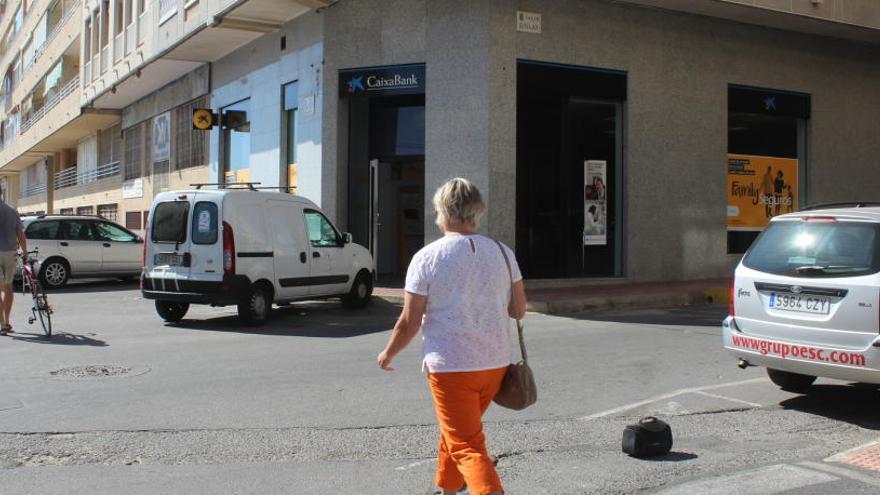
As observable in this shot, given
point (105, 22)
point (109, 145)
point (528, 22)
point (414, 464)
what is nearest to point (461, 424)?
point (414, 464)

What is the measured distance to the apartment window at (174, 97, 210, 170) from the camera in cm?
2282

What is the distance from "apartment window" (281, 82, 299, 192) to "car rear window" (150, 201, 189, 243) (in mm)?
6825

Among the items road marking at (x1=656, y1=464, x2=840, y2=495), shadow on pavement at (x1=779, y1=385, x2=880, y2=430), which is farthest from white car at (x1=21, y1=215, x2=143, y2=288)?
road marking at (x1=656, y1=464, x2=840, y2=495)

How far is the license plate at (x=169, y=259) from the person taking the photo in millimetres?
10789

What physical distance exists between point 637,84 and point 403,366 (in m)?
10.2

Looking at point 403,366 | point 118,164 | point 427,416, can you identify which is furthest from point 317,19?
point 118,164

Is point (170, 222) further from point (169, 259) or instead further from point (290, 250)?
point (290, 250)

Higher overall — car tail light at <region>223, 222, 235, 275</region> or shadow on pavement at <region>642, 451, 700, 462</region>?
car tail light at <region>223, 222, 235, 275</region>

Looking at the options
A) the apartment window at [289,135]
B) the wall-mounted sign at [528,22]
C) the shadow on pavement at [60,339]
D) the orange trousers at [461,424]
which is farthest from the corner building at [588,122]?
the orange trousers at [461,424]

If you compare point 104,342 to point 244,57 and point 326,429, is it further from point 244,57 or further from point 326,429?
point 244,57

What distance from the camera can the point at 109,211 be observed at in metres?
32.2

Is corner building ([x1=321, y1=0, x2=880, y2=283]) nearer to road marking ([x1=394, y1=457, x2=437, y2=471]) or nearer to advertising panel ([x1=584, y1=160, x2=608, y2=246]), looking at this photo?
advertising panel ([x1=584, y1=160, x2=608, y2=246])

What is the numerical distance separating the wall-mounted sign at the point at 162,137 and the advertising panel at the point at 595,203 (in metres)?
15.3

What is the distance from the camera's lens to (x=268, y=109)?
1873 centimetres
